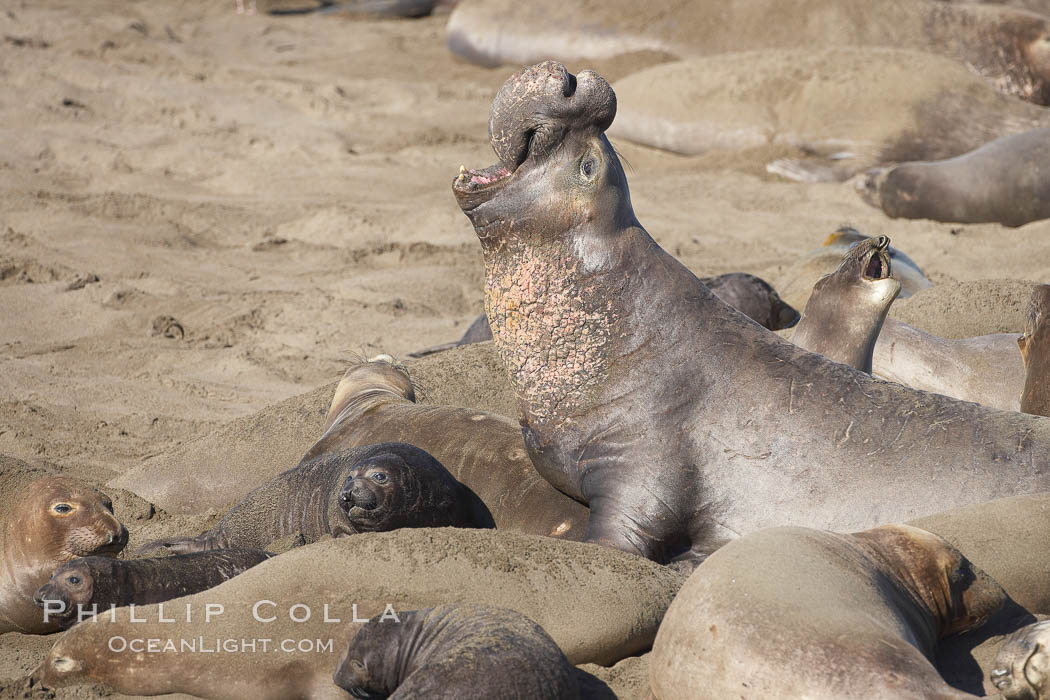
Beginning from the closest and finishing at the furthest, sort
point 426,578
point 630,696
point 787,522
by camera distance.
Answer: point 630,696, point 426,578, point 787,522

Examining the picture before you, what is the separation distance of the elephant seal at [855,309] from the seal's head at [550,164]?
51.5 inches

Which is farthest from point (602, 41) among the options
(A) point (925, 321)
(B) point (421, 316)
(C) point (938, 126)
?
(A) point (925, 321)

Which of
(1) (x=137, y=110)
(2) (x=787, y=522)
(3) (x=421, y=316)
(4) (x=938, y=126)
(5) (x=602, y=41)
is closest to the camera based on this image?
(2) (x=787, y=522)

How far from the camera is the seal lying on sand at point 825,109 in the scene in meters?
9.31

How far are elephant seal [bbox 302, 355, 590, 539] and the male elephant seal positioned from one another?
0.41 ft

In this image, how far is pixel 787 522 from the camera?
3262 millimetres

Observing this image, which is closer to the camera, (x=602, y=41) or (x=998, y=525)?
(x=998, y=525)

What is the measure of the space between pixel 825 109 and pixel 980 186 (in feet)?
6.88

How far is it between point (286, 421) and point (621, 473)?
1.85m

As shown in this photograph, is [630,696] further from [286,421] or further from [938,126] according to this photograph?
[938,126]

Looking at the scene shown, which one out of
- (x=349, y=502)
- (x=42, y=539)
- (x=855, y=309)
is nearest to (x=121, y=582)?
(x=42, y=539)

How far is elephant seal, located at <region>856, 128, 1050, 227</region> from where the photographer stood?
7668mm

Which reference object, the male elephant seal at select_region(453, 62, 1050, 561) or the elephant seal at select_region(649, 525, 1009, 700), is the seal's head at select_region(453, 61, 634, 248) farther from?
the elephant seal at select_region(649, 525, 1009, 700)

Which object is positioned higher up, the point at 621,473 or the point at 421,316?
the point at 621,473
